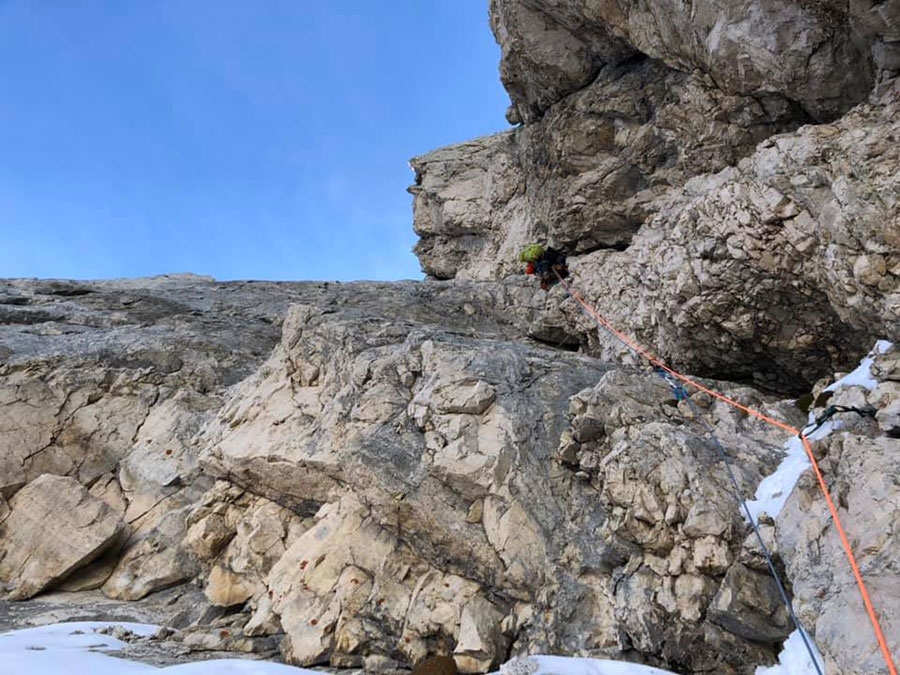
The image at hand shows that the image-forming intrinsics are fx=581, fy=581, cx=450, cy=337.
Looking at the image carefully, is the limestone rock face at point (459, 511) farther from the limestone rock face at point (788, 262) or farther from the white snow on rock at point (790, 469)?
the limestone rock face at point (788, 262)

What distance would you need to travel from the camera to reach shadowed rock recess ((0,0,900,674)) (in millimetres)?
8344

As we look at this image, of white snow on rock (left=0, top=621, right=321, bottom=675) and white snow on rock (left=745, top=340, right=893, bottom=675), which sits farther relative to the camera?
white snow on rock (left=0, top=621, right=321, bottom=675)

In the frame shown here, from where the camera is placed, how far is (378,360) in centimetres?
1429

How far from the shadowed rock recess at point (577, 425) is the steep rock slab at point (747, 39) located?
79mm

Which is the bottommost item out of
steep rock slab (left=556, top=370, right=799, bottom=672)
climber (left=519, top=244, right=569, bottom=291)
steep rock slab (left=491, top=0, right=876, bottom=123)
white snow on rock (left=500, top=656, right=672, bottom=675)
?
white snow on rock (left=500, top=656, right=672, bottom=675)

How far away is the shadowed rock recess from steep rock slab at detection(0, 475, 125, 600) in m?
0.08

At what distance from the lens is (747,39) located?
1380 centimetres

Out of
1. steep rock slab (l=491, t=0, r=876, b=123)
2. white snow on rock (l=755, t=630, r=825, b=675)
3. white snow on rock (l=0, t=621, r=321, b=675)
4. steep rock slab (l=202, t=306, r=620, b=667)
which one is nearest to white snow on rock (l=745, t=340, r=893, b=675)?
white snow on rock (l=755, t=630, r=825, b=675)

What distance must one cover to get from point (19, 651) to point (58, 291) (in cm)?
2315

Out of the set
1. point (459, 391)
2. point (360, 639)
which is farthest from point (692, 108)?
point (360, 639)

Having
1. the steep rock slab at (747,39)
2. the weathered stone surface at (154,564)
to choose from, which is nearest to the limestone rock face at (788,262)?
the steep rock slab at (747,39)

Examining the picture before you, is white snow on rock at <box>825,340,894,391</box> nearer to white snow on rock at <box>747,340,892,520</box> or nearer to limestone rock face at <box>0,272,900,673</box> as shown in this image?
white snow on rock at <box>747,340,892,520</box>

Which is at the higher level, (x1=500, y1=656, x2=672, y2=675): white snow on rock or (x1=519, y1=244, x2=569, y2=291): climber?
(x1=519, y1=244, x2=569, y2=291): climber

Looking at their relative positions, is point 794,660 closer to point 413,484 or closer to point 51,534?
point 413,484
